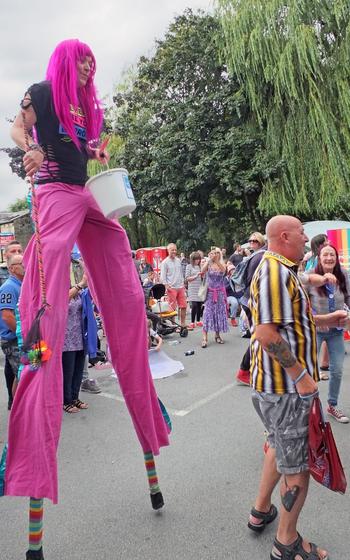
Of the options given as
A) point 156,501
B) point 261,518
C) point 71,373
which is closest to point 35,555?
point 156,501

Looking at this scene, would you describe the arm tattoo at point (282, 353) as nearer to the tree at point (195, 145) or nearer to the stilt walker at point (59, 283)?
the stilt walker at point (59, 283)

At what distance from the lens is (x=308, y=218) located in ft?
52.8

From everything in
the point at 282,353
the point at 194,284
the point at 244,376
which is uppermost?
the point at 282,353

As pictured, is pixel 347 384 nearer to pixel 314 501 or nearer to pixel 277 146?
pixel 314 501

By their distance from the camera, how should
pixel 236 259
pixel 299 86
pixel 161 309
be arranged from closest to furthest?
pixel 161 309, pixel 236 259, pixel 299 86

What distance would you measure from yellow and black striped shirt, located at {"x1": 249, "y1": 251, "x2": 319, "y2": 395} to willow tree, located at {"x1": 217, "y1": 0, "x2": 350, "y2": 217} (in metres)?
13.2

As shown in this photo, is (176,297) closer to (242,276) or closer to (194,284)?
(194,284)

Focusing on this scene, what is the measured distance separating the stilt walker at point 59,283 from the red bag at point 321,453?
916 mm

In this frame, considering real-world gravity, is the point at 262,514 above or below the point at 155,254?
below

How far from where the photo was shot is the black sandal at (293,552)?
2209 mm

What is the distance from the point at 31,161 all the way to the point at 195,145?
50.7 ft

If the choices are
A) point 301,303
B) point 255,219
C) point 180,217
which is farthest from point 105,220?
point 180,217

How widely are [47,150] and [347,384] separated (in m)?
4.36

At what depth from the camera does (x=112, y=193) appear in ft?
7.36
